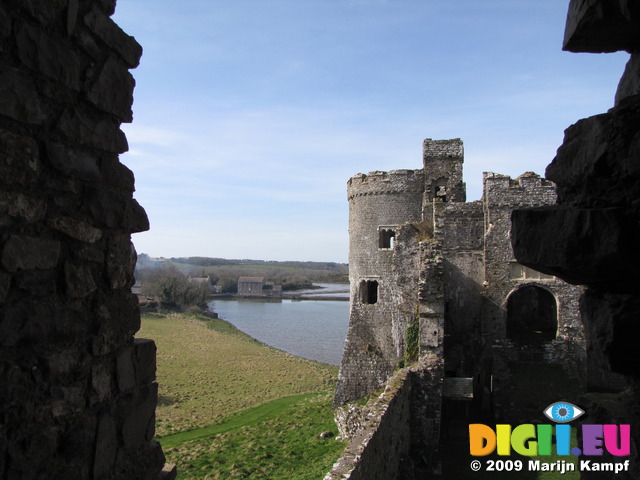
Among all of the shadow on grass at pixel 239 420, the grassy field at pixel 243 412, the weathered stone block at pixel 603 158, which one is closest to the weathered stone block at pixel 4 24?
the weathered stone block at pixel 603 158

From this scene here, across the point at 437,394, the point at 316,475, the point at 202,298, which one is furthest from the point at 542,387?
the point at 202,298

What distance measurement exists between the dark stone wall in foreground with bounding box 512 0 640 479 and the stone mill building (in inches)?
380

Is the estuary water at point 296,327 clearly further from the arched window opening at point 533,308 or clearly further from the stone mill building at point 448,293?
the arched window opening at point 533,308

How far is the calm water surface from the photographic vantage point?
39.9 m

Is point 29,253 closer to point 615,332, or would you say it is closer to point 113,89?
point 113,89

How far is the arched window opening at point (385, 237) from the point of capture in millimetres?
18484

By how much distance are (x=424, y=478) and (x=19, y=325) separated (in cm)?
1025

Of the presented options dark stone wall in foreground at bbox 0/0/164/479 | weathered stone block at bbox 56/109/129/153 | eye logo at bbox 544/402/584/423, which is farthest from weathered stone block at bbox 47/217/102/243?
eye logo at bbox 544/402/584/423

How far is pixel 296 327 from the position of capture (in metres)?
54.6

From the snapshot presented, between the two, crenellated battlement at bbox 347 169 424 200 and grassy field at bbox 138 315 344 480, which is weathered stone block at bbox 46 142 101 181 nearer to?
grassy field at bbox 138 315 344 480

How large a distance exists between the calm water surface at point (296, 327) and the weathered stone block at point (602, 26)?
3269cm

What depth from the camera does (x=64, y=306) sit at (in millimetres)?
2430

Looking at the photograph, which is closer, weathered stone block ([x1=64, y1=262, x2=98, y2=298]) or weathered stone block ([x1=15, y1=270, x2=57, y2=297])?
weathered stone block ([x1=15, y1=270, x2=57, y2=297])

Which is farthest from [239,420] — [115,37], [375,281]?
[115,37]
